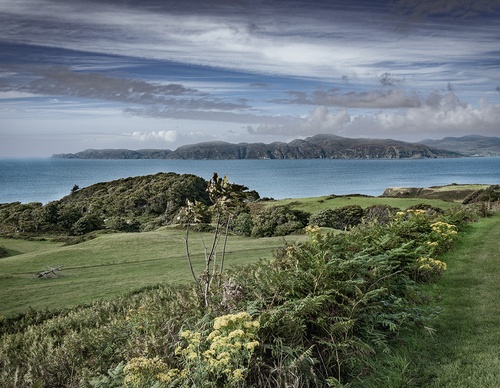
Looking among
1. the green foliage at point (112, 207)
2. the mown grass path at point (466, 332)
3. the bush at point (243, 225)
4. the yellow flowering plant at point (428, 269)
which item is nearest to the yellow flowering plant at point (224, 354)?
the mown grass path at point (466, 332)

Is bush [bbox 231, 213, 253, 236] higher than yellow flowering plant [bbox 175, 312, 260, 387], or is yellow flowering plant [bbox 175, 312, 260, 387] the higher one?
yellow flowering plant [bbox 175, 312, 260, 387]

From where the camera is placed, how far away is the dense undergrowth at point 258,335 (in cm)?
447

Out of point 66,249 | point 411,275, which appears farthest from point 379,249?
point 66,249

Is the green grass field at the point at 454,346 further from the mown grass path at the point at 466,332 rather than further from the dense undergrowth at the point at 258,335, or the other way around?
the dense undergrowth at the point at 258,335

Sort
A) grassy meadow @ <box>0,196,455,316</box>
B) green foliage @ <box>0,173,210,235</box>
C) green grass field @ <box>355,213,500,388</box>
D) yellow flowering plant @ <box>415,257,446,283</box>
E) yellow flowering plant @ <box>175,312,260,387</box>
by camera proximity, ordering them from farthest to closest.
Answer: green foliage @ <box>0,173,210,235</box>, grassy meadow @ <box>0,196,455,316</box>, yellow flowering plant @ <box>415,257,446,283</box>, green grass field @ <box>355,213,500,388</box>, yellow flowering plant @ <box>175,312,260,387</box>

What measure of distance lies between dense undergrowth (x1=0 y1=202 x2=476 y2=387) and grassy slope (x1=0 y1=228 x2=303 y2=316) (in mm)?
3772

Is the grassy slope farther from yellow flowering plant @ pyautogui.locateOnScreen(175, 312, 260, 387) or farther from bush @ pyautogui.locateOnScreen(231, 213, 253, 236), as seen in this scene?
bush @ pyautogui.locateOnScreen(231, 213, 253, 236)

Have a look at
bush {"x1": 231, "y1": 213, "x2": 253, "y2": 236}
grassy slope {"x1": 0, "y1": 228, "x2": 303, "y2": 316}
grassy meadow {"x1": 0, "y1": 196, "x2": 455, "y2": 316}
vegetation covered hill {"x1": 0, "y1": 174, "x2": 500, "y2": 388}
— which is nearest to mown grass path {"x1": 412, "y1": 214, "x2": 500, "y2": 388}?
vegetation covered hill {"x1": 0, "y1": 174, "x2": 500, "y2": 388}

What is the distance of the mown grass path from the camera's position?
16.0 ft

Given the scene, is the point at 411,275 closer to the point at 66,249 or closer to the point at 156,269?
the point at 156,269

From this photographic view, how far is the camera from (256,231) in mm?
33125

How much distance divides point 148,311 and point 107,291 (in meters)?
5.83

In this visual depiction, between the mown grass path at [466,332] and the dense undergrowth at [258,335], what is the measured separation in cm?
41

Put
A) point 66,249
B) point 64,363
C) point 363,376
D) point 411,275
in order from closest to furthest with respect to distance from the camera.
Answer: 1. point 363,376
2. point 64,363
3. point 411,275
4. point 66,249
